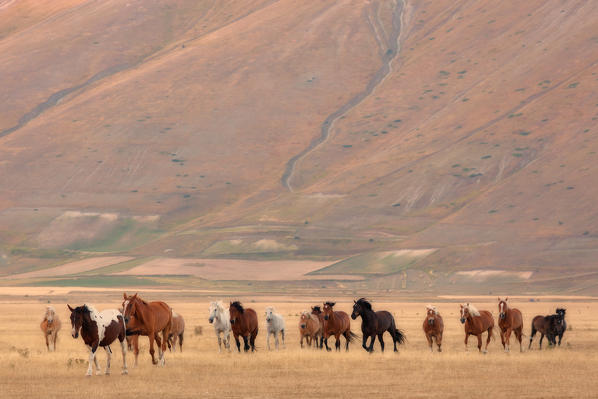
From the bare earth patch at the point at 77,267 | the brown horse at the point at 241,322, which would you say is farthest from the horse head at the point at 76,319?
the bare earth patch at the point at 77,267

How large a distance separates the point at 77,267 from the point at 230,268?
24677 mm

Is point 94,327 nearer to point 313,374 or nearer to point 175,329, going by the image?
point 313,374

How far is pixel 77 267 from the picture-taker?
16138 cm

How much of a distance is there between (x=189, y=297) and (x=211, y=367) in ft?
279

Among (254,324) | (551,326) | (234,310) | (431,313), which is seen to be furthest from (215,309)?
(551,326)

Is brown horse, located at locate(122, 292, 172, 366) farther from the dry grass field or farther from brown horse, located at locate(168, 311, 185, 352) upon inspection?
brown horse, located at locate(168, 311, 185, 352)

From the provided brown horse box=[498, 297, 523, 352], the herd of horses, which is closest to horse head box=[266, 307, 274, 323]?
the herd of horses

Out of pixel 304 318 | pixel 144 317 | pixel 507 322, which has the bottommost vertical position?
pixel 144 317

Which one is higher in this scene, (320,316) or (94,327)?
(320,316)

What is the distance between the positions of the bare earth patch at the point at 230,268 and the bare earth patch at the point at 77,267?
7457 millimetres

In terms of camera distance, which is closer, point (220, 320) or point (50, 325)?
point (220, 320)

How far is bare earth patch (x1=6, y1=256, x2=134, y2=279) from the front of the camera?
157 meters

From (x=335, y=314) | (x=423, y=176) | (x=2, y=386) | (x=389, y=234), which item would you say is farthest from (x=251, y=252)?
(x=2, y=386)

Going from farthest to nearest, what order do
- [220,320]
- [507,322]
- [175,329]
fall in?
[175,329] → [220,320] → [507,322]
